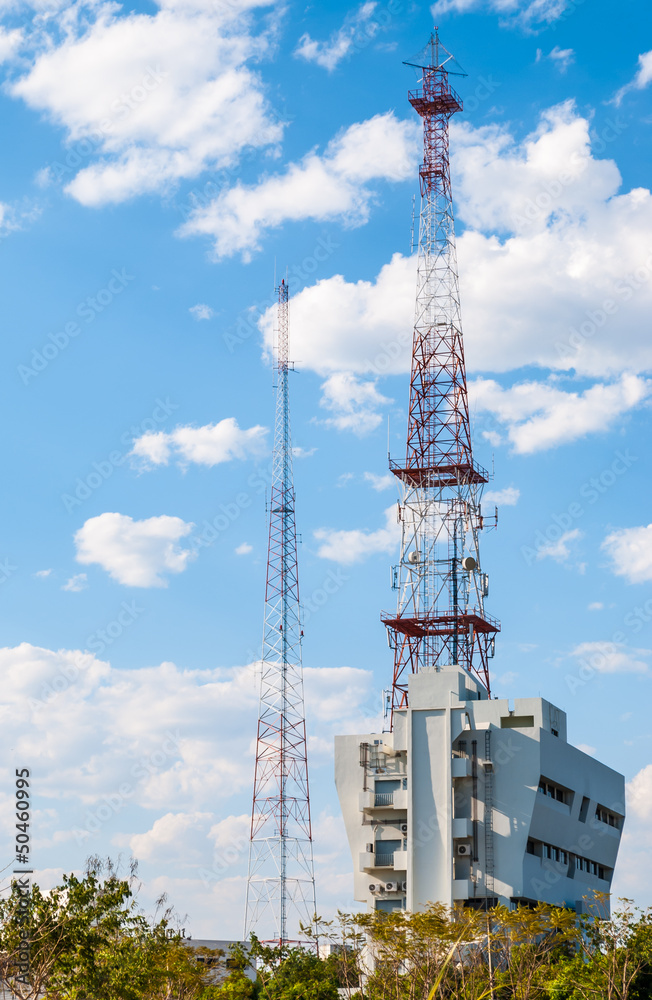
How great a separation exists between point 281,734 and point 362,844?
947 cm

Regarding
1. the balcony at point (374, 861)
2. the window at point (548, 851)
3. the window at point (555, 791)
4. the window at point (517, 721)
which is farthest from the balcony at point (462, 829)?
the window at point (517, 721)

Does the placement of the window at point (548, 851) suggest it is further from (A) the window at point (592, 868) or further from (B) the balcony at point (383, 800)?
(B) the balcony at point (383, 800)

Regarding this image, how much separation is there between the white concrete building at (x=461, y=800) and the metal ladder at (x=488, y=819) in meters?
0.06

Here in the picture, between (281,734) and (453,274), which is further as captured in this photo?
(453,274)

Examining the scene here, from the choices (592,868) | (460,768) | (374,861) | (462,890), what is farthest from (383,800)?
(592,868)

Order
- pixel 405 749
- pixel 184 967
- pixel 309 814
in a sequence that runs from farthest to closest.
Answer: pixel 309 814 → pixel 405 749 → pixel 184 967

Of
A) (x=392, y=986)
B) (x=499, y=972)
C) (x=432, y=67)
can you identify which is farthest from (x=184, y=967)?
(x=432, y=67)

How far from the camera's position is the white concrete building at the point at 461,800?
74125 millimetres

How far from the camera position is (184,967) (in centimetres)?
7000

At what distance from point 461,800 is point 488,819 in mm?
2127

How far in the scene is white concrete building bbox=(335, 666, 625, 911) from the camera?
7412 cm

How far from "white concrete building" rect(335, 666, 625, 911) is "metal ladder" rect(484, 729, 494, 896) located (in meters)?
0.06

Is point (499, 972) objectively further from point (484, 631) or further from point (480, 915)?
point (484, 631)

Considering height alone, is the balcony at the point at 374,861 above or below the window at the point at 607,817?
below
